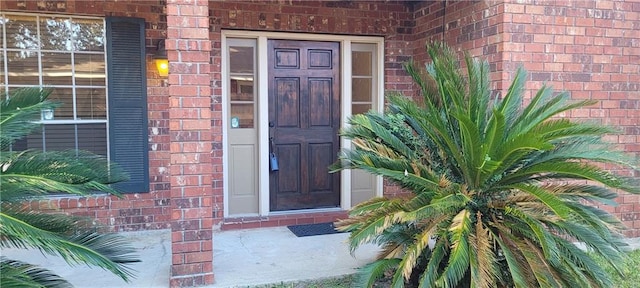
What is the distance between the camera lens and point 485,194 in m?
3.16

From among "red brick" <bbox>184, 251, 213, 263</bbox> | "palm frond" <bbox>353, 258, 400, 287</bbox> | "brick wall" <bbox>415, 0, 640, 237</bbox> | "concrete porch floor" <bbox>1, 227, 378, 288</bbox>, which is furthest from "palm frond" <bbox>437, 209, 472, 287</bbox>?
"brick wall" <bbox>415, 0, 640, 237</bbox>

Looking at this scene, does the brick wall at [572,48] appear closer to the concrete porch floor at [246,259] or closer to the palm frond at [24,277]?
the concrete porch floor at [246,259]

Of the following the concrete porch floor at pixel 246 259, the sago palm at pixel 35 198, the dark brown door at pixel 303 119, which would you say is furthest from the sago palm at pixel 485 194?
the dark brown door at pixel 303 119

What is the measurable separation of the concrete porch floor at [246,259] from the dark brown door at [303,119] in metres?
0.62

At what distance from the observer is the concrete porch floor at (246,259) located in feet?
11.9

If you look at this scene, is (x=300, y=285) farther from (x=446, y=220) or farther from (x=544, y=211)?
(x=544, y=211)

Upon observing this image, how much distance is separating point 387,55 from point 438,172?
8.71ft

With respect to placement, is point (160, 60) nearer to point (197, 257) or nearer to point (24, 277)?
point (197, 257)

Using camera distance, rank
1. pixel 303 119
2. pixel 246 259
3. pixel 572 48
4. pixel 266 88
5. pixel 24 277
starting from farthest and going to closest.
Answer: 1. pixel 303 119
2. pixel 266 88
3. pixel 572 48
4. pixel 246 259
5. pixel 24 277

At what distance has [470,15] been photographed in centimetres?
454

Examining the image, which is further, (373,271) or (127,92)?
(127,92)

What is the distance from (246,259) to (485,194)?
2.18 meters

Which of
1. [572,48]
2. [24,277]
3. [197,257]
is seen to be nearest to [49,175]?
[24,277]

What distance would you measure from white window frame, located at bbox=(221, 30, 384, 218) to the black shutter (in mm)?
856
